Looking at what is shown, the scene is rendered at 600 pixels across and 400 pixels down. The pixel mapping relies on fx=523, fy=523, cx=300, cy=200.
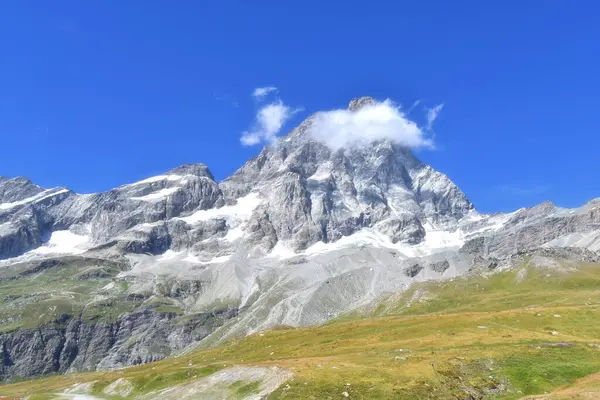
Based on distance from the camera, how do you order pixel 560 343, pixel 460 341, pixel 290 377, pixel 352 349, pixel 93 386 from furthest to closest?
pixel 93 386
pixel 352 349
pixel 460 341
pixel 560 343
pixel 290 377

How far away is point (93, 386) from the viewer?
356ft

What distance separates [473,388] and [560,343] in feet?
82.2

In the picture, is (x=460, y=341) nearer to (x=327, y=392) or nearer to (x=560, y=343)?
(x=560, y=343)

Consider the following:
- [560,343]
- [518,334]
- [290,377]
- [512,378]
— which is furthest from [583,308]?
[290,377]

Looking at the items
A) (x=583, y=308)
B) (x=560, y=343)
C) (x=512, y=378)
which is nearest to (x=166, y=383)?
(x=512, y=378)

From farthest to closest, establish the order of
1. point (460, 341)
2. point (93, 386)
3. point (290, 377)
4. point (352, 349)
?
point (93, 386) < point (352, 349) < point (460, 341) < point (290, 377)

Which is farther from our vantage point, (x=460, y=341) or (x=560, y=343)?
(x=460, y=341)

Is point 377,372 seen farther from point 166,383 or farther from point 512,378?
point 166,383

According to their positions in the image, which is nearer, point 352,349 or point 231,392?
point 231,392

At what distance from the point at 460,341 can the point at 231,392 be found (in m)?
39.0

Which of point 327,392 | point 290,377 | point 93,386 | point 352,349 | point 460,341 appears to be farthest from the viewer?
point 93,386

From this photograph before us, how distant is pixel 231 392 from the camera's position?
61.9 m

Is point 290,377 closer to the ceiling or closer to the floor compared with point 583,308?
closer to the floor

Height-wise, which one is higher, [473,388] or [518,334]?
[518,334]
